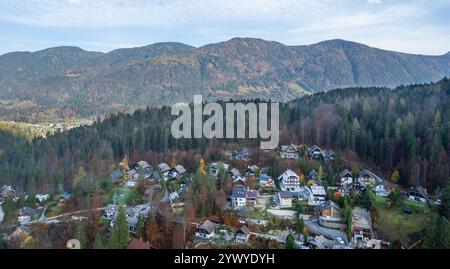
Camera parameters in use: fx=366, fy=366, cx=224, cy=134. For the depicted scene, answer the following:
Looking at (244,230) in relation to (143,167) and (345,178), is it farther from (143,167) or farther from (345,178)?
(143,167)

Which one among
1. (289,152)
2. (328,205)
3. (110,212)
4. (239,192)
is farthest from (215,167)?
(328,205)

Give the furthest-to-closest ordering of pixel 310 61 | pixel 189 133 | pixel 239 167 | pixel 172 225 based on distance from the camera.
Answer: pixel 310 61 < pixel 189 133 < pixel 239 167 < pixel 172 225

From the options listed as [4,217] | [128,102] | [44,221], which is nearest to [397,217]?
[44,221]

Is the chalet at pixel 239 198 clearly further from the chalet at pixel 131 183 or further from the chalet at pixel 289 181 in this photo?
the chalet at pixel 131 183

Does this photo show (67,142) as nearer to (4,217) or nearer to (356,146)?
(4,217)

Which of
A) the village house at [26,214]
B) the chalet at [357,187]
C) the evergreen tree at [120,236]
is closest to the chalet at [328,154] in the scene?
the chalet at [357,187]

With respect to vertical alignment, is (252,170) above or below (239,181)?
above
